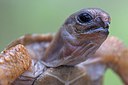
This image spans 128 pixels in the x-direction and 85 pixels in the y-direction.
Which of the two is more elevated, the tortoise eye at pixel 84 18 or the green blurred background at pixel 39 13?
the tortoise eye at pixel 84 18

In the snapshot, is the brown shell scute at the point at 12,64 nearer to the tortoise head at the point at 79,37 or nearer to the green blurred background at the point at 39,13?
the tortoise head at the point at 79,37

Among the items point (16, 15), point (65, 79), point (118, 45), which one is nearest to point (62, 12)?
point (16, 15)

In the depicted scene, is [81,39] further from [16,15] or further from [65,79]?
[16,15]


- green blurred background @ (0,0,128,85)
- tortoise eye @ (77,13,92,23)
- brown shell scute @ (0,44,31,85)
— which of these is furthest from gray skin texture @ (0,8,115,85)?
green blurred background @ (0,0,128,85)

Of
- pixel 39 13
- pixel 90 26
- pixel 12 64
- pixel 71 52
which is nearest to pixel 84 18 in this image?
pixel 90 26

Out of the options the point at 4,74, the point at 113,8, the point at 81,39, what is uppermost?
Answer: the point at 4,74

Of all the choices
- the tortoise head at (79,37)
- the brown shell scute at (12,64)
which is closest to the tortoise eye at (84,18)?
the tortoise head at (79,37)

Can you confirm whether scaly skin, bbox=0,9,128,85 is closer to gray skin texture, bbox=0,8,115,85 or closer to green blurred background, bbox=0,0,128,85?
gray skin texture, bbox=0,8,115,85

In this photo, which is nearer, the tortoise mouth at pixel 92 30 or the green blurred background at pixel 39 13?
the tortoise mouth at pixel 92 30
